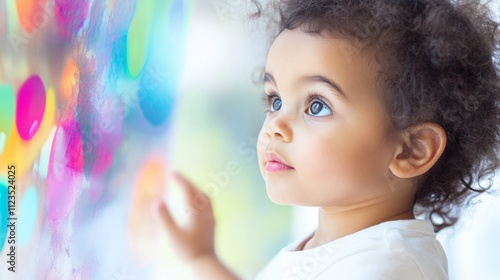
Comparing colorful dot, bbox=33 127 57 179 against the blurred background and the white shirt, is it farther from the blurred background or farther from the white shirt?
the white shirt

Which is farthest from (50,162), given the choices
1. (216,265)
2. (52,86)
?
(216,265)

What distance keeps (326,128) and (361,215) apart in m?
0.10

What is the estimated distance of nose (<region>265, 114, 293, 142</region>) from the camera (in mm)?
657

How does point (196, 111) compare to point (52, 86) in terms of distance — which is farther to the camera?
point (196, 111)

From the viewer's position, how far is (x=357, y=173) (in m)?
0.65

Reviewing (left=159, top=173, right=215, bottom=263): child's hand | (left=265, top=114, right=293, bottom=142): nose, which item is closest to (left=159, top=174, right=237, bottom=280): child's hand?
(left=159, top=173, right=215, bottom=263): child's hand

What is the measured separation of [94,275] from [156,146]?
0.13 metres

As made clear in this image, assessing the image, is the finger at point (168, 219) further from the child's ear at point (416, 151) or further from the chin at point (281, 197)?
the child's ear at point (416, 151)

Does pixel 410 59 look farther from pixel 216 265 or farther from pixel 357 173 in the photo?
pixel 216 265

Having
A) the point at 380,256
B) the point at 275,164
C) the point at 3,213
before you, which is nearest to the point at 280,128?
the point at 275,164

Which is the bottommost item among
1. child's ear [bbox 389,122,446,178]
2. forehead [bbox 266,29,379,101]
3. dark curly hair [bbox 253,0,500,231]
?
child's ear [bbox 389,122,446,178]

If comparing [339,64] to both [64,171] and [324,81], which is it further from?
[64,171]

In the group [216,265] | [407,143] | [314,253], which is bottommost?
[216,265]

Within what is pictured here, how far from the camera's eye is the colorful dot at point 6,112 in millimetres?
562
